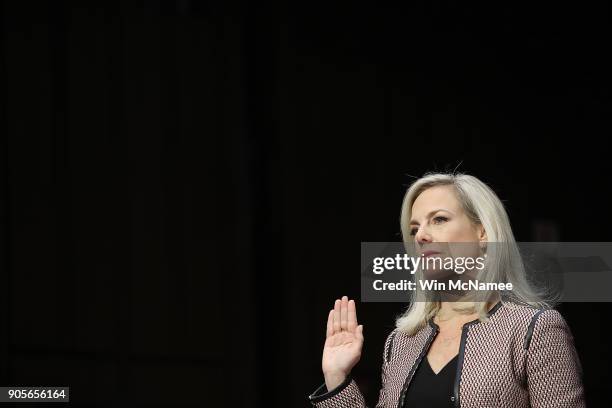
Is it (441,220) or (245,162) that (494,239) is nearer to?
(441,220)

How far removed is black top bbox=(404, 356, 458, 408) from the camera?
1991 millimetres

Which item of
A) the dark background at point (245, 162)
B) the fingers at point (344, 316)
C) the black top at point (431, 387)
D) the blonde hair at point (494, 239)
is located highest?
the dark background at point (245, 162)

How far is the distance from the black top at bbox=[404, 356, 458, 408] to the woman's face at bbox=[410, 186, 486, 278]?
22 cm

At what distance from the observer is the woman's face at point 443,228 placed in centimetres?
207

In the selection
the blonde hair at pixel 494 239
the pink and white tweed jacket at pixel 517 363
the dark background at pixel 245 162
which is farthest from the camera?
the dark background at pixel 245 162

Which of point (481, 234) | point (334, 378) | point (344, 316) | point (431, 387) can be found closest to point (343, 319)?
point (344, 316)

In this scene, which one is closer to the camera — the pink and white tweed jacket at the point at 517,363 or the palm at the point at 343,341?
the pink and white tweed jacket at the point at 517,363

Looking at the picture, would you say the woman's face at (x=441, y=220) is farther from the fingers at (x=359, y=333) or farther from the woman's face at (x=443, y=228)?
the fingers at (x=359, y=333)

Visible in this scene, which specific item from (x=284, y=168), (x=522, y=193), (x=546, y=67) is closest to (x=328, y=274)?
(x=284, y=168)

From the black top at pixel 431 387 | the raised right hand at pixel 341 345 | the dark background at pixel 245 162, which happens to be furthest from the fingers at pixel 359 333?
the dark background at pixel 245 162

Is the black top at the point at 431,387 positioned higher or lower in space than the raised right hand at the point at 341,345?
lower

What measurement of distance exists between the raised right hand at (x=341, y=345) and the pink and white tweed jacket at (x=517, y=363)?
0.46 ft

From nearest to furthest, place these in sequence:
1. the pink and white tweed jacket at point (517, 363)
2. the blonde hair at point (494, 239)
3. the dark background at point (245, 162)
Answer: the pink and white tweed jacket at point (517, 363)
the blonde hair at point (494, 239)
the dark background at point (245, 162)

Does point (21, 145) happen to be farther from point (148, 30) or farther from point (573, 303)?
point (573, 303)
